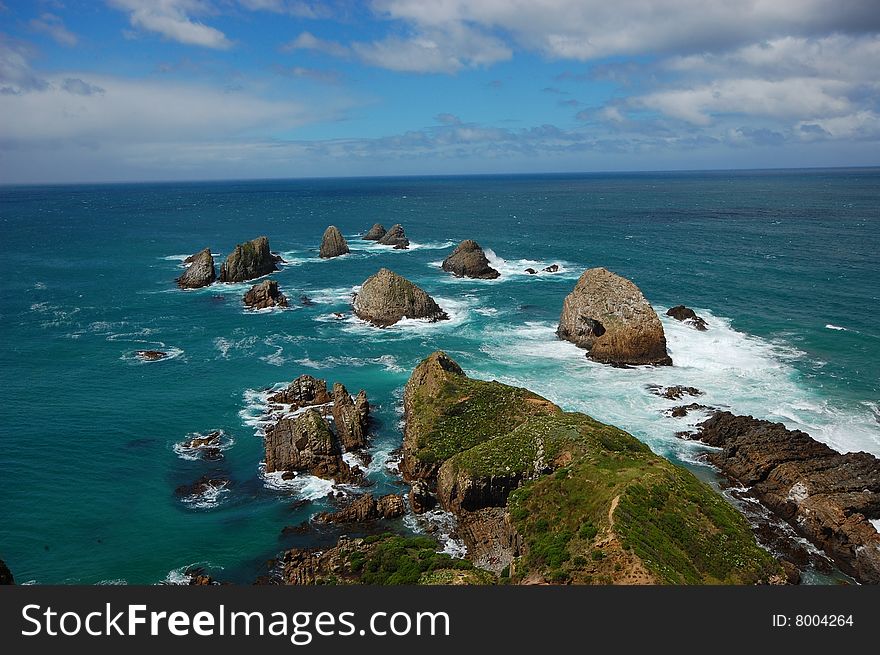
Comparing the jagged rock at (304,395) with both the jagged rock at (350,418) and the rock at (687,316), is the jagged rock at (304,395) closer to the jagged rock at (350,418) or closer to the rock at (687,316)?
the jagged rock at (350,418)

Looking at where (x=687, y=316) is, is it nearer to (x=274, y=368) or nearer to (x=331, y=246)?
(x=274, y=368)

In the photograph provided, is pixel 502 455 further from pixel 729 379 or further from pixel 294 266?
pixel 294 266

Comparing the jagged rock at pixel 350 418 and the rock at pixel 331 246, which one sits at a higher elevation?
the rock at pixel 331 246

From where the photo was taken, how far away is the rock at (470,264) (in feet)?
418

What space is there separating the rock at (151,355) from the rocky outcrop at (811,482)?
227 feet

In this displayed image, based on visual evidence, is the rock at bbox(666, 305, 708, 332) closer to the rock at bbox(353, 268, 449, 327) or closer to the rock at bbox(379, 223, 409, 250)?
the rock at bbox(353, 268, 449, 327)

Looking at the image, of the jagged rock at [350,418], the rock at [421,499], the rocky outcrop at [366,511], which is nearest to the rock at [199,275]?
the jagged rock at [350,418]

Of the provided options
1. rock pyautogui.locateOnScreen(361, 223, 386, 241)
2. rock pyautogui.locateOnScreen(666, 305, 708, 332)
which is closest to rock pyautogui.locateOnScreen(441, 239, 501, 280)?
rock pyautogui.locateOnScreen(666, 305, 708, 332)

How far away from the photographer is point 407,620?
18844 mm

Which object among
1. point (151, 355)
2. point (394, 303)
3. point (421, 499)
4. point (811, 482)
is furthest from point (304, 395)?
point (811, 482)

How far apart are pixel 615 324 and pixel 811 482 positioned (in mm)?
34249

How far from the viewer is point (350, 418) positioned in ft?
190

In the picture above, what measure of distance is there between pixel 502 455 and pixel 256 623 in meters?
30.0

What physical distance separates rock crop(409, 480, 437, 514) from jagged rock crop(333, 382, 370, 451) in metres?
10.5
